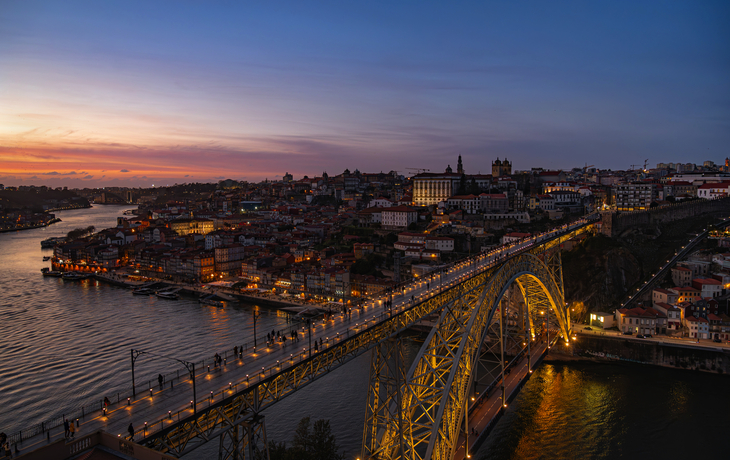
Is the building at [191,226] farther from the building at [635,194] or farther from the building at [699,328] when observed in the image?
the building at [699,328]

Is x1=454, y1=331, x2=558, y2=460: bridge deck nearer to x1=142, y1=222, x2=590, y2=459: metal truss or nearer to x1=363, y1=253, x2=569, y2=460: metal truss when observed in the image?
x1=363, y1=253, x2=569, y2=460: metal truss

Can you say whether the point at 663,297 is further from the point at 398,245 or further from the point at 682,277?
the point at 398,245

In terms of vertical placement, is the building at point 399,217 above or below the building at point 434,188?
below

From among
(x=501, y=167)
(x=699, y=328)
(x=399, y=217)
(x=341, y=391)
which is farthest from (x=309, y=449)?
(x=501, y=167)

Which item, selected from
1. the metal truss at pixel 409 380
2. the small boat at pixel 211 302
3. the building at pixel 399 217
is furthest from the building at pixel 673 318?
the small boat at pixel 211 302

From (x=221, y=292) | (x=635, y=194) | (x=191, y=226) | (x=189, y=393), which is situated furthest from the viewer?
(x=191, y=226)

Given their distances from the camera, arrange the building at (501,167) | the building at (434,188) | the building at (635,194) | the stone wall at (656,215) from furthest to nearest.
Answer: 1. the building at (501,167)
2. the building at (434,188)
3. the building at (635,194)
4. the stone wall at (656,215)

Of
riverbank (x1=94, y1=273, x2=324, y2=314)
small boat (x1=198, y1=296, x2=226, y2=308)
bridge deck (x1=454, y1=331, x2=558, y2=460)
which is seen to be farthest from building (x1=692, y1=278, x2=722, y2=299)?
small boat (x1=198, y1=296, x2=226, y2=308)
